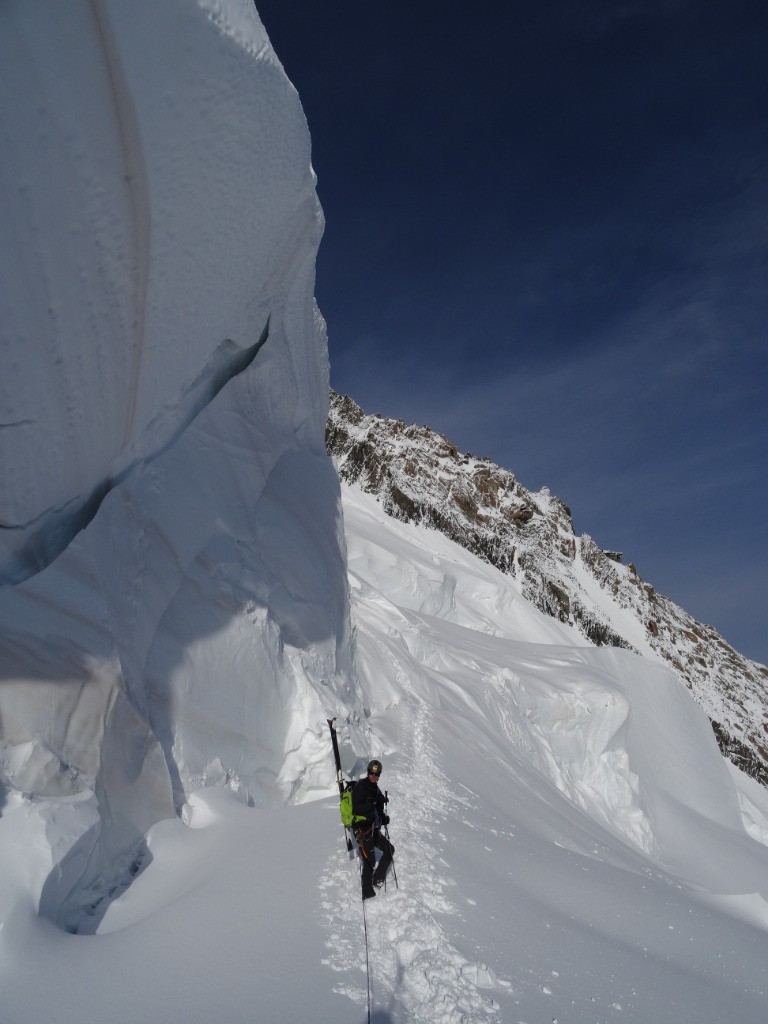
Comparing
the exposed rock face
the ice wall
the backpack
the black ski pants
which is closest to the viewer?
the ice wall

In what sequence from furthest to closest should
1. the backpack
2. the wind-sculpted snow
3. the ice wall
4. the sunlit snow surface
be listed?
the backpack
the ice wall
the wind-sculpted snow
the sunlit snow surface

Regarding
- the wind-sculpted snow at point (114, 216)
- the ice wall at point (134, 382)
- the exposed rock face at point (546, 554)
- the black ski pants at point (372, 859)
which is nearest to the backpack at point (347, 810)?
the black ski pants at point (372, 859)

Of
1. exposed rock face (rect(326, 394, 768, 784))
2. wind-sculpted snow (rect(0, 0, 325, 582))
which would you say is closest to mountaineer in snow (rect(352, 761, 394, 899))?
wind-sculpted snow (rect(0, 0, 325, 582))

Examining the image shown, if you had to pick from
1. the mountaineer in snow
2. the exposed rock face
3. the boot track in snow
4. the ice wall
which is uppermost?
the exposed rock face

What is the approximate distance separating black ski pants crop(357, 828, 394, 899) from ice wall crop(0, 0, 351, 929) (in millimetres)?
1723

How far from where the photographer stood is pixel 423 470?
4816cm

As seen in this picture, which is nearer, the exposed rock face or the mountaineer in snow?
the mountaineer in snow

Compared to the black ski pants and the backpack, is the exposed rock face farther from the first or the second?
the black ski pants

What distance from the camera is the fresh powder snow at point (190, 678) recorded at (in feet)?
11.3

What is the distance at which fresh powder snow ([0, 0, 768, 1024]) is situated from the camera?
343cm

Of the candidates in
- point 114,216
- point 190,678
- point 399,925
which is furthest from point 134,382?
point 399,925

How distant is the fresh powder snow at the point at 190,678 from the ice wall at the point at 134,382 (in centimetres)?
2

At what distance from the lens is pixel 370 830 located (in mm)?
4695

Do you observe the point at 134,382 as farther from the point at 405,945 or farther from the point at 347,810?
the point at 405,945
